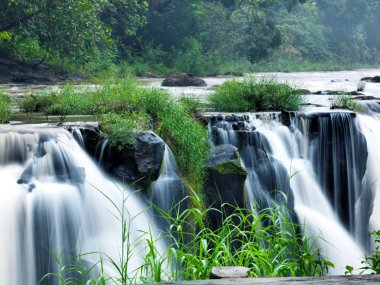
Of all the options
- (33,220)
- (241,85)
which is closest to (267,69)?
(241,85)

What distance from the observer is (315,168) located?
434 inches

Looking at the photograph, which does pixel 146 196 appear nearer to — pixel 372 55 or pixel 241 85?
pixel 241 85

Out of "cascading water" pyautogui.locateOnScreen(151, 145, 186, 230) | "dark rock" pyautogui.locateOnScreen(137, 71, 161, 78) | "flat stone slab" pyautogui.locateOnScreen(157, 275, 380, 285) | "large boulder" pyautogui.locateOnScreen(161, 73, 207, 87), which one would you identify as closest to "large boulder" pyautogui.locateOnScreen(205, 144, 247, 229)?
"cascading water" pyautogui.locateOnScreen(151, 145, 186, 230)

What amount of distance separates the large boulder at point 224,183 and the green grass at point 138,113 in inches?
6.3

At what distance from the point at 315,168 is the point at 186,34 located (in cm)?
2928

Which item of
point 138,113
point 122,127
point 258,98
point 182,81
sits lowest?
point 122,127

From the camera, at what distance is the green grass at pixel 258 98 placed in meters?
12.0

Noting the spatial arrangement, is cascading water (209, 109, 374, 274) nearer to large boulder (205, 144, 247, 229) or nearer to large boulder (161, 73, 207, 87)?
large boulder (205, 144, 247, 229)

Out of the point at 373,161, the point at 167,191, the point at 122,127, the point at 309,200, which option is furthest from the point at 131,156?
the point at 373,161

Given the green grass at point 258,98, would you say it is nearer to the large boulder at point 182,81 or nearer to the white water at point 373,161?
the white water at point 373,161

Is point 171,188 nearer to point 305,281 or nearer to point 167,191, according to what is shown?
point 167,191

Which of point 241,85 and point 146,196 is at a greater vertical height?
point 241,85

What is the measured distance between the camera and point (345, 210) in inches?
423

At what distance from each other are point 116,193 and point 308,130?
13.7 ft
